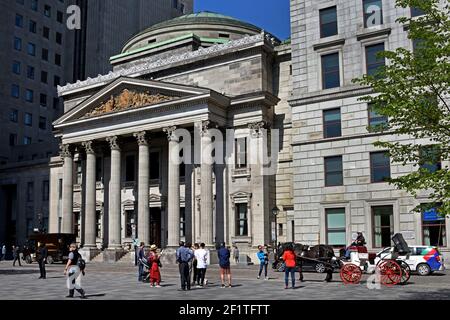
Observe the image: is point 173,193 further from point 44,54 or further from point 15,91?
point 44,54

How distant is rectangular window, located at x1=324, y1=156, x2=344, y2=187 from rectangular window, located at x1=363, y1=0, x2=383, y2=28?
32.0ft

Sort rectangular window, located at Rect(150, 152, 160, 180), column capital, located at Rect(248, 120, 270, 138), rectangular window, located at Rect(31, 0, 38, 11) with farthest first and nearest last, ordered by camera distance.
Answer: rectangular window, located at Rect(31, 0, 38, 11) < rectangular window, located at Rect(150, 152, 160, 180) < column capital, located at Rect(248, 120, 270, 138)

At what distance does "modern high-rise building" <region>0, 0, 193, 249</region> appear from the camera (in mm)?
66500

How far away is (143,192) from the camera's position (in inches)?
1873

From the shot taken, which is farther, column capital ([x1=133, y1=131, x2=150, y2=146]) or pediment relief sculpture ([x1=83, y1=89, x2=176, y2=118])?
column capital ([x1=133, y1=131, x2=150, y2=146])

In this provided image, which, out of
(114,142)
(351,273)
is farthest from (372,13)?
(114,142)

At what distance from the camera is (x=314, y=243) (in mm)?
39562

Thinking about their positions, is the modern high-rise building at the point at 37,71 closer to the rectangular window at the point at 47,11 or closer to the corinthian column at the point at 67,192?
the rectangular window at the point at 47,11

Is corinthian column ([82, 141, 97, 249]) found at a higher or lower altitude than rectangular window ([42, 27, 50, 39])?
lower

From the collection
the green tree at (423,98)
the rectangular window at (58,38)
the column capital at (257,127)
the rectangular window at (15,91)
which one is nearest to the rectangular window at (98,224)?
the column capital at (257,127)

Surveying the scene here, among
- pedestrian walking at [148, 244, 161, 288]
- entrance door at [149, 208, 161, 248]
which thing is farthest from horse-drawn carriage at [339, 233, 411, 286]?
entrance door at [149, 208, 161, 248]

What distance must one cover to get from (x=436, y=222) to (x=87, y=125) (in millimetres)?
31956

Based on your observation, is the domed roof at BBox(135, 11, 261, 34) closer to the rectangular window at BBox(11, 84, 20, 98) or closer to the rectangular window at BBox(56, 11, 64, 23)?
the rectangular window at BBox(11, 84, 20, 98)

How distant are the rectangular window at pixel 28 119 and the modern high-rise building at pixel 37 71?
14 cm
